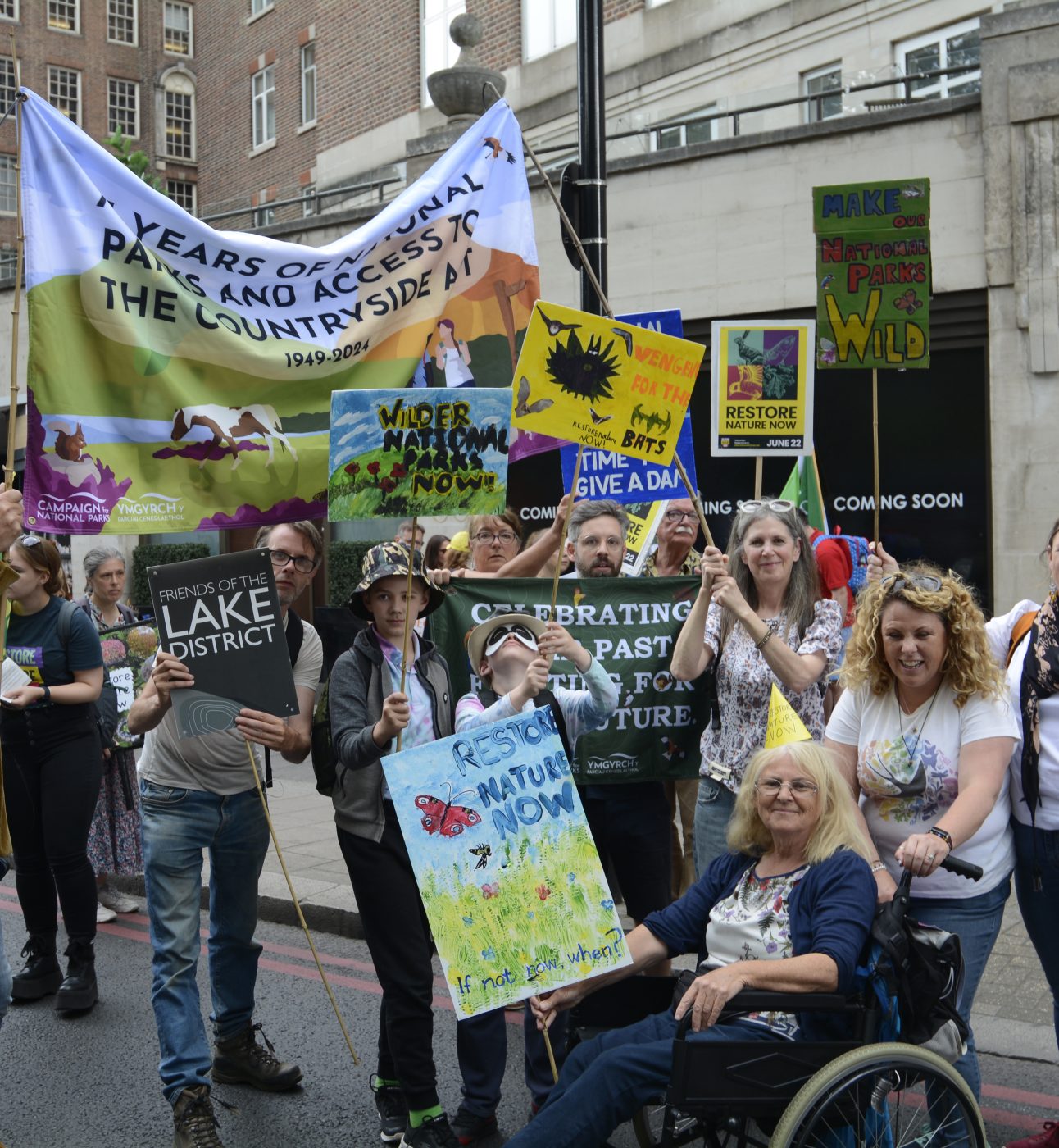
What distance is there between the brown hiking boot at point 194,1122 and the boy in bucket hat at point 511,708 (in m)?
0.77

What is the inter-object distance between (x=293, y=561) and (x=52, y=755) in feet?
6.16

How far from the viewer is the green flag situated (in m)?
8.00

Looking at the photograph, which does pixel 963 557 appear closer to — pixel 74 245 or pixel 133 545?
pixel 74 245

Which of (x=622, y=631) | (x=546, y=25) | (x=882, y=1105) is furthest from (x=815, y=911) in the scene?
(x=546, y=25)

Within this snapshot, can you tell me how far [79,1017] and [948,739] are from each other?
3.84m

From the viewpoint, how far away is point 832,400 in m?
12.0

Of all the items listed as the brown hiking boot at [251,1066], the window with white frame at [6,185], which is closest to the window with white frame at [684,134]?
the brown hiking boot at [251,1066]

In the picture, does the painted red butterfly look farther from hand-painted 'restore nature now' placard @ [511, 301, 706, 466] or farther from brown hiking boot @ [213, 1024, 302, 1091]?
brown hiking boot @ [213, 1024, 302, 1091]

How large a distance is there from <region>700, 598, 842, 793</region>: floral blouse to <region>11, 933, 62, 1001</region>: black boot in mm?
3196

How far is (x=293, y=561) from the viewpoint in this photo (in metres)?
4.76

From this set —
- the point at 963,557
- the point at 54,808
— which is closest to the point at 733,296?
the point at 963,557

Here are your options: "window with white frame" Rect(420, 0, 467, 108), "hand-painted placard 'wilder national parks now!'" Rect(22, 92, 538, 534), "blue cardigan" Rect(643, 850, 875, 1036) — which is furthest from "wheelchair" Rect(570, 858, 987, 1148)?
"window with white frame" Rect(420, 0, 467, 108)

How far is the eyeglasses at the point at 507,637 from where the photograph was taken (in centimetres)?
442

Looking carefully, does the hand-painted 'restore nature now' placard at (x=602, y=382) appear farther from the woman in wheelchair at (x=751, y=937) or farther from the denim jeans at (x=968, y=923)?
the denim jeans at (x=968, y=923)
